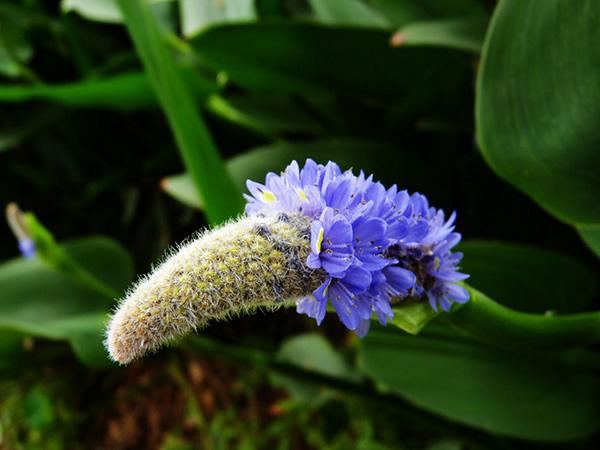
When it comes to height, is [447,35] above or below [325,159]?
above

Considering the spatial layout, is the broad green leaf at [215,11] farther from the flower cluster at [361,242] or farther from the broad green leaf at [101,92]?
the flower cluster at [361,242]

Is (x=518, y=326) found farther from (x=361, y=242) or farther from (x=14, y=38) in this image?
(x=14, y=38)

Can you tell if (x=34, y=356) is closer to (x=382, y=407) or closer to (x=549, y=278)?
(x=382, y=407)

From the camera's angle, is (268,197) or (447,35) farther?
(447,35)

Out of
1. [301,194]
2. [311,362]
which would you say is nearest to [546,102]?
[301,194]

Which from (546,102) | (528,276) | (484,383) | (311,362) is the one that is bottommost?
(311,362)

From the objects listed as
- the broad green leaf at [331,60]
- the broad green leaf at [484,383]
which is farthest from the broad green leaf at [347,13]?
the broad green leaf at [484,383]

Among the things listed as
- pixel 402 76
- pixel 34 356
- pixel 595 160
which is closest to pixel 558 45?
pixel 595 160
